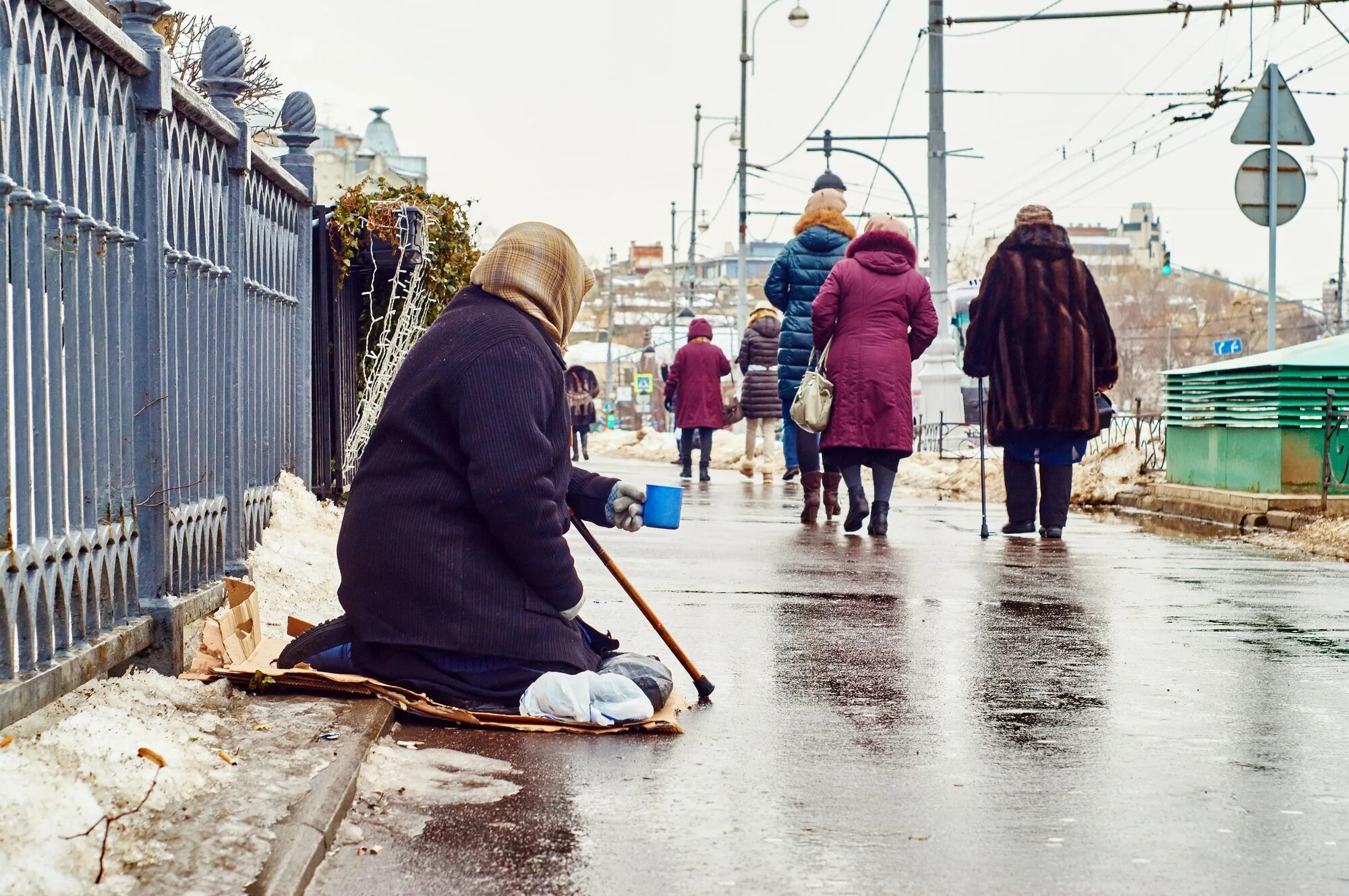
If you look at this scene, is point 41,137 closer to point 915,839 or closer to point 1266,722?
point 915,839

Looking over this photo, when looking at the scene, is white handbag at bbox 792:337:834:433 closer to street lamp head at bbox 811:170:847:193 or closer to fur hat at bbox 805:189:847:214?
fur hat at bbox 805:189:847:214

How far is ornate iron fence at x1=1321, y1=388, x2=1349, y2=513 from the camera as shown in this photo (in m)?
13.1

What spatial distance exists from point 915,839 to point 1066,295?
827cm

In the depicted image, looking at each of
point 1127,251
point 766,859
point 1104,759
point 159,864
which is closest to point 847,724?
point 1104,759

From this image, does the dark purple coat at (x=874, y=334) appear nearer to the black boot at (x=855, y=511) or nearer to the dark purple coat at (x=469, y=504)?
the black boot at (x=855, y=511)

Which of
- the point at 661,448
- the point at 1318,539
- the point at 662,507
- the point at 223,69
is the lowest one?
the point at 661,448

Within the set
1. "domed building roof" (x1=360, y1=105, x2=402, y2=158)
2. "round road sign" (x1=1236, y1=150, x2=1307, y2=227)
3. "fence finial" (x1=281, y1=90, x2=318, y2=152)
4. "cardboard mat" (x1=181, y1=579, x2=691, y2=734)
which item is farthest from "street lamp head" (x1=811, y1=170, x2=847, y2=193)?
"domed building roof" (x1=360, y1=105, x2=402, y2=158)

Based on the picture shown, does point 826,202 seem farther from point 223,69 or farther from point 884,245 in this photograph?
point 223,69

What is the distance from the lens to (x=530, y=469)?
4609 mm

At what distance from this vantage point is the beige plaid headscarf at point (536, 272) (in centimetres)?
487

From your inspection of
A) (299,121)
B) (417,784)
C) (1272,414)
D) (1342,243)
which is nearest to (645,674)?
(417,784)

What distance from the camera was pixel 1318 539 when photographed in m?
11.6

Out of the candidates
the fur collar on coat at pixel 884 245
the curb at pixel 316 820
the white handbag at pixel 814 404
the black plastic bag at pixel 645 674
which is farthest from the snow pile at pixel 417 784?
the fur collar on coat at pixel 884 245

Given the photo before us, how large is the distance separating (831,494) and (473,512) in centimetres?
863
